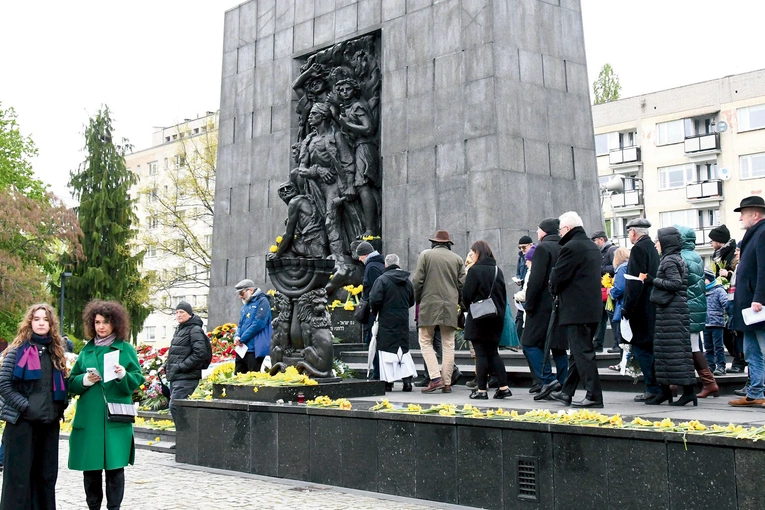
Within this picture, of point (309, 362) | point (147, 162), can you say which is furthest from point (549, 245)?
point (147, 162)

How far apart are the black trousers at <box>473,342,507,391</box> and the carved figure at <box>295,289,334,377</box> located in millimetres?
1806

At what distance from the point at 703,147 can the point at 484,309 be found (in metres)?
41.6

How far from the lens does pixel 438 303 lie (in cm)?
1161

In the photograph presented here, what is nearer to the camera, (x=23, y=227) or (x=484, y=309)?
(x=484, y=309)

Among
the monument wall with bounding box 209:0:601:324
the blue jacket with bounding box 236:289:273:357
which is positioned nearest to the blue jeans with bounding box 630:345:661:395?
the blue jacket with bounding box 236:289:273:357

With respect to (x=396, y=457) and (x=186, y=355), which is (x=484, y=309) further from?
(x=186, y=355)

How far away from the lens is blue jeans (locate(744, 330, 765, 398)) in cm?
880

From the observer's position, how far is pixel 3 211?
41.6 metres

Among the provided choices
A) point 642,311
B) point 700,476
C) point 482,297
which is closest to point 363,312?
point 482,297

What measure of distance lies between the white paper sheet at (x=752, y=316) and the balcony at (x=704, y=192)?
42362 millimetres

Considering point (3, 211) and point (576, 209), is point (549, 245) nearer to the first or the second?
point (576, 209)

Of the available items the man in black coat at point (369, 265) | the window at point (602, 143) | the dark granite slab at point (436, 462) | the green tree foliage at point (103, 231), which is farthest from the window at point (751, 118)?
the dark granite slab at point (436, 462)

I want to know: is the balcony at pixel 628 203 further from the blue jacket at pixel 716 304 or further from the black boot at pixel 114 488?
the black boot at pixel 114 488

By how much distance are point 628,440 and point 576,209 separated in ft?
32.0
